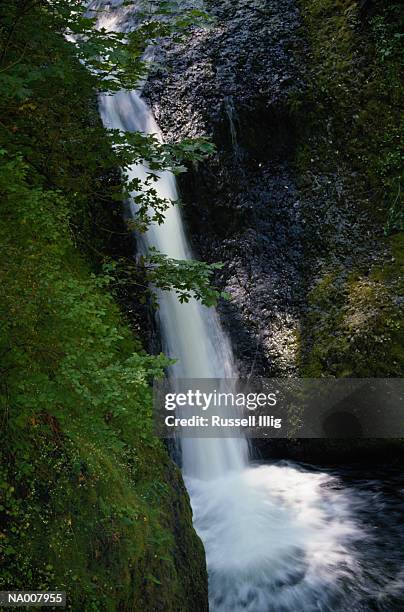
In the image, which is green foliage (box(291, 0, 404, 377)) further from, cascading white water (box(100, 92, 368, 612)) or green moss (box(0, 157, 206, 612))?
green moss (box(0, 157, 206, 612))

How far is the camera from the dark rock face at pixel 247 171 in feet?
28.1

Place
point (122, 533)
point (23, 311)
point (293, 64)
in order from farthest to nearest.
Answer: point (293, 64) < point (122, 533) < point (23, 311)

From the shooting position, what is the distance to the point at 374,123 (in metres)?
8.98

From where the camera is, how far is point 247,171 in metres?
9.35

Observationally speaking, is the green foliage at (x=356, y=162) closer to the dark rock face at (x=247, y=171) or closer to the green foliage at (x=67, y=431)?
the dark rock face at (x=247, y=171)

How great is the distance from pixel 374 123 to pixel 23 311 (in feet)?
26.8

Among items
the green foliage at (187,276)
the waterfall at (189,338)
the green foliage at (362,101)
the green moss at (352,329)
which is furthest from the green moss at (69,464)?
the green foliage at (362,101)

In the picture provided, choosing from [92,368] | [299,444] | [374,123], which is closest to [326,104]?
[374,123]

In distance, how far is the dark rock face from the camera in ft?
28.1

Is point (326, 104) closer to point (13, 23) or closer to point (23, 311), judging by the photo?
point (13, 23)

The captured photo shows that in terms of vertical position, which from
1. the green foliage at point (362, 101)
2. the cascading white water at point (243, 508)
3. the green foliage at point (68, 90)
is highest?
the green foliage at point (362, 101)

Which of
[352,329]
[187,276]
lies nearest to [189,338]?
[352,329]

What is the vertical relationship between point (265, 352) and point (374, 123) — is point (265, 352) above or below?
below

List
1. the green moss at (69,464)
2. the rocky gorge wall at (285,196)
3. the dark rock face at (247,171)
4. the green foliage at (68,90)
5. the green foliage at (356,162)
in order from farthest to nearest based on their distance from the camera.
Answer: the dark rock face at (247,171) < the rocky gorge wall at (285,196) < the green foliage at (356,162) < the green foliage at (68,90) < the green moss at (69,464)
